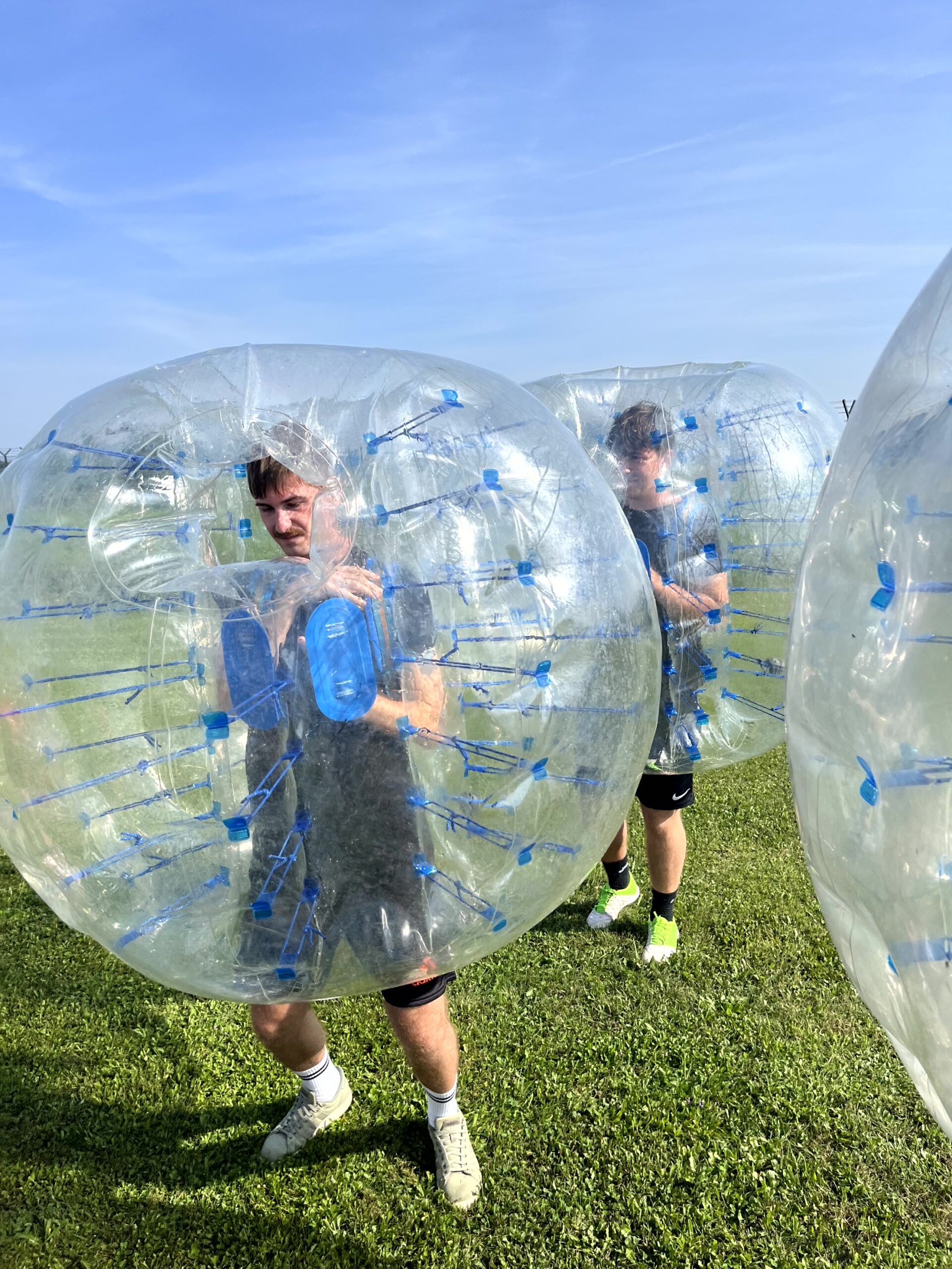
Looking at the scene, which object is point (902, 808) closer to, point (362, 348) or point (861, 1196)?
point (362, 348)

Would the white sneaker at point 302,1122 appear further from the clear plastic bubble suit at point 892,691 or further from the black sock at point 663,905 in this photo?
the clear plastic bubble suit at point 892,691

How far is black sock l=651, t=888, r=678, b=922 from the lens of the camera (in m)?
3.63

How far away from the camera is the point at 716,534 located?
9.53 feet

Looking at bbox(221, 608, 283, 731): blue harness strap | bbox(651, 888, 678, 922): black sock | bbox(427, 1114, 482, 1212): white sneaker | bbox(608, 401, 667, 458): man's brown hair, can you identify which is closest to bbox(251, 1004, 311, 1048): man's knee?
bbox(427, 1114, 482, 1212): white sneaker

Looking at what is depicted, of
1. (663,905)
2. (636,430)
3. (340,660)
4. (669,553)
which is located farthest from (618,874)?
(340,660)

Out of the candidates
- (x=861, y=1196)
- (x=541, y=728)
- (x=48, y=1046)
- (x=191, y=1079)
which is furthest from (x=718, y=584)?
(x=48, y=1046)

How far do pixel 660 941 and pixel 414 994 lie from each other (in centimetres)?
152

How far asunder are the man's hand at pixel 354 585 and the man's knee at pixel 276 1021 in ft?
4.59

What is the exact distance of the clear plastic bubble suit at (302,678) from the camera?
166 centimetres

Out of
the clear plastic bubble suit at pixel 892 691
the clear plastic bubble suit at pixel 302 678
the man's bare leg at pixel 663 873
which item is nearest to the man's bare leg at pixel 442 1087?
the clear plastic bubble suit at pixel 302 678

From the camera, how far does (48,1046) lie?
329 centimetres

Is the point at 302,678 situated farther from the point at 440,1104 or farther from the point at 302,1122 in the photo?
the point at 302,1122

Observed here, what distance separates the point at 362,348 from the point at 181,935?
119 centimetres

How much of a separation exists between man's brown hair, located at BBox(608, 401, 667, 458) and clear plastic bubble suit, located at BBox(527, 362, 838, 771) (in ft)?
0.03
